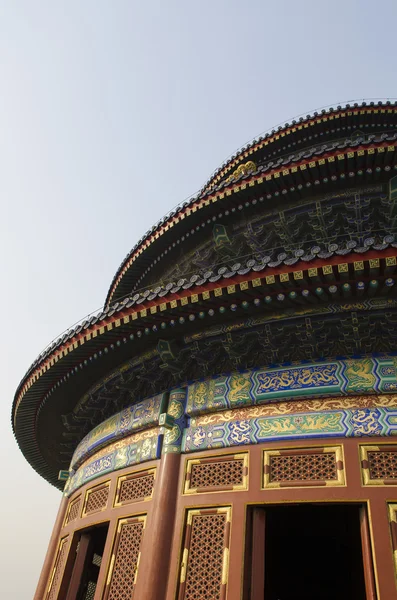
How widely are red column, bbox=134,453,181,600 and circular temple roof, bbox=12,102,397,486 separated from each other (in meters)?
1.53

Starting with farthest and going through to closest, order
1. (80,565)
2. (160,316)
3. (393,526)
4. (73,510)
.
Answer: (73,510)
(80,565)
(160,316)
(393,526)

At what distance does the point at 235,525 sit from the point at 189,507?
2.28ft

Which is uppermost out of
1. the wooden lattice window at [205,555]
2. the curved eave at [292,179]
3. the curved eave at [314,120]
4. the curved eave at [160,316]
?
the curved eave at [314,120]

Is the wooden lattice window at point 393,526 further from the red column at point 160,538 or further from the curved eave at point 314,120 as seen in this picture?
the curved eave at point 314,120

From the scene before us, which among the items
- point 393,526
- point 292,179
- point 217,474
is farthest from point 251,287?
point 292,179

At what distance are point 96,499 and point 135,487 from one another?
122 cm

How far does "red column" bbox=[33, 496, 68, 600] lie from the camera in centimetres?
789

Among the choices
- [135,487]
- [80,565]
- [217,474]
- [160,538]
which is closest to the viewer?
[160,538]

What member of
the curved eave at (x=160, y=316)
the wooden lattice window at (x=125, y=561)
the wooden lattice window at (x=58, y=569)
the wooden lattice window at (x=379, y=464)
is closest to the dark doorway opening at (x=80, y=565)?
the wooden lattice window at (x=58, y=569)

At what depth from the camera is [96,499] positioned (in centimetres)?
752

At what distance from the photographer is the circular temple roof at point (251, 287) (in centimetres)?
579

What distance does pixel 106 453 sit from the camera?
310 inches

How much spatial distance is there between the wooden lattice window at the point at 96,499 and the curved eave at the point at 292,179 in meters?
5.39

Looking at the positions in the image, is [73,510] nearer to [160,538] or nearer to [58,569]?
[58,569]
